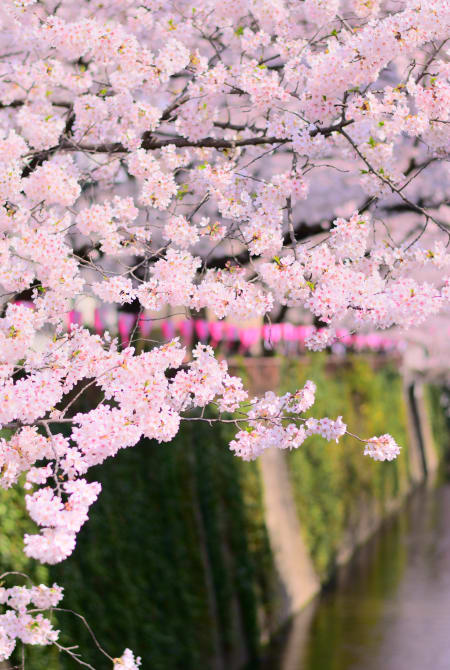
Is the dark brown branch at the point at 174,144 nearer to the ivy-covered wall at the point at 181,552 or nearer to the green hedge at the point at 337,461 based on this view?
the ivy-covered wall at the point at 181,552

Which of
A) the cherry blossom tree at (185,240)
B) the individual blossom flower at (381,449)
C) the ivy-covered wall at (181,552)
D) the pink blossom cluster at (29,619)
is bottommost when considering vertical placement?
the ivy-covered wall at (181,552)

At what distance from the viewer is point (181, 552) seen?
1011 cm

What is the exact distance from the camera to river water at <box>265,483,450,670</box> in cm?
1157

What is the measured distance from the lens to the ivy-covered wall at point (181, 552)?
751cm

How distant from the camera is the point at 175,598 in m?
9.74

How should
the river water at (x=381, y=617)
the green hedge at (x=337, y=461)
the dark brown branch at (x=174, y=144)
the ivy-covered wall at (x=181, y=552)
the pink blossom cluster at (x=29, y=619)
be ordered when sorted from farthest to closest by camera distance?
the green hedge at (x=337, y=461)
the river water at (x=381, y=617)
the ivy-covered wall at (x=181, y=552)
the dark brown branch at (x=174, y=144)
the pink blossom cluster at (x=29, y=619)

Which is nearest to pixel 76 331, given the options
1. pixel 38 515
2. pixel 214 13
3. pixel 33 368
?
pixel 33 368

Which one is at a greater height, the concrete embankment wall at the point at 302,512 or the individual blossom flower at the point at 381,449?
the individual blossom flower at the point at 381,449

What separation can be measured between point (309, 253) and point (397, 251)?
453 millimetres

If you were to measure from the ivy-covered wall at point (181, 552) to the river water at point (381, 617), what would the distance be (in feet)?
2.00

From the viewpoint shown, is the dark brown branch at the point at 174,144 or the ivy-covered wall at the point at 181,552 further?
the ivy-covered wall at the point at 181,552

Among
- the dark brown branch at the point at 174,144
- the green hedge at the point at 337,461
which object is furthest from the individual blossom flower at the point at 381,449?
the green hedge at the point at 337,461

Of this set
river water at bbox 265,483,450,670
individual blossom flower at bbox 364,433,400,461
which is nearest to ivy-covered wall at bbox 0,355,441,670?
river water at bbox 265,483,450,670

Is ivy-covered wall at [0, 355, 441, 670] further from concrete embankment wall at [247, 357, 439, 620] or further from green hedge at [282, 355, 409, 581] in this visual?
concrete embankment wall at [247, 357, 439, 620]
